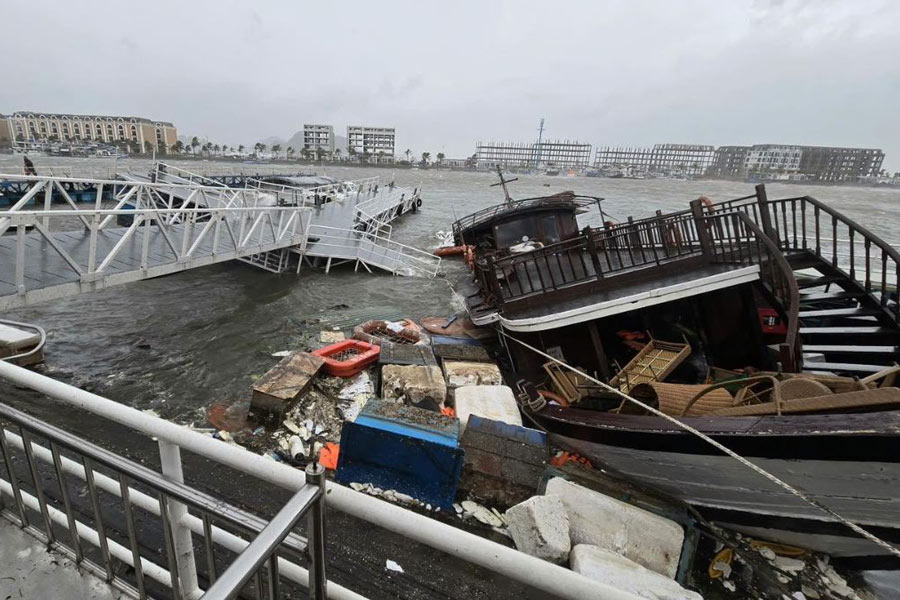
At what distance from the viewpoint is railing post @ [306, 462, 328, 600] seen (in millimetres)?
1318

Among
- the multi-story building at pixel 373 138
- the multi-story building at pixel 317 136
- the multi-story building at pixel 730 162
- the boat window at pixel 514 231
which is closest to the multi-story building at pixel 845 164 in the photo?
the multi-story building at pixel 730 162

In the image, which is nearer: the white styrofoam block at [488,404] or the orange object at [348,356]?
the white styrofoam block at [488,404]

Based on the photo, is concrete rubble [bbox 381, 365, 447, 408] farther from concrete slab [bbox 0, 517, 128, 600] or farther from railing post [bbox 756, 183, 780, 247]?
railing post [bbox 756, 183, 780, 247]

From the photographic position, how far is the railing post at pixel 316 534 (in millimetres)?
1318

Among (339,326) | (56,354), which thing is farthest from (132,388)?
(339,326)

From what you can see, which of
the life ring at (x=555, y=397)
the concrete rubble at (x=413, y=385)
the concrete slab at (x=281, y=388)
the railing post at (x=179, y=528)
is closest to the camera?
the railing post at (x=179, y=528)

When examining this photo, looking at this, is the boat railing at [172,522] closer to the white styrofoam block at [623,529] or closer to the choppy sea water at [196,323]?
the white styrofoam block at [623,529]

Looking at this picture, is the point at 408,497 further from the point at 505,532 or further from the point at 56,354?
the point at 56,354

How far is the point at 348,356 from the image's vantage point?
7.36 meters

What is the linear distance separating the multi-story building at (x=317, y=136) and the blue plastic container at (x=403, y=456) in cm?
15171

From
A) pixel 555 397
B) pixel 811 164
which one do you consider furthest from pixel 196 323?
pixel 811 164

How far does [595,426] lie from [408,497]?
2.32 meters

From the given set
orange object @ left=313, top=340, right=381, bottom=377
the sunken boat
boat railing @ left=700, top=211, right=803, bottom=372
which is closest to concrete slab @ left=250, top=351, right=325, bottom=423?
orange object @ left=313, top=340, right=381, bottom=377

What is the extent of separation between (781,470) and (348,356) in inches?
236
